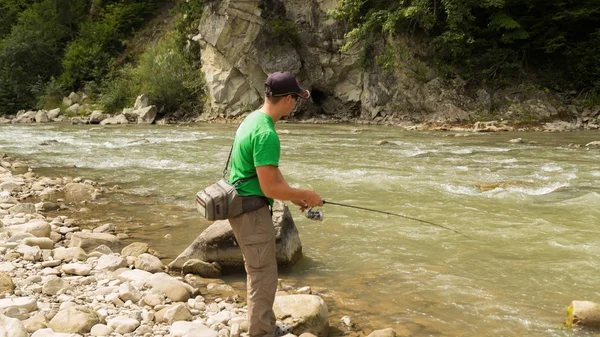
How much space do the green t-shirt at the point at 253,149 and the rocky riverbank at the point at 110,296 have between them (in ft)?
3.58

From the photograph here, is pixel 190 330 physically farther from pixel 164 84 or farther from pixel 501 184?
pixel 164 84

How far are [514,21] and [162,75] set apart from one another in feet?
67.7

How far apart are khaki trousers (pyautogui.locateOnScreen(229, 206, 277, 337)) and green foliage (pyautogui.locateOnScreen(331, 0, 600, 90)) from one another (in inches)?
886

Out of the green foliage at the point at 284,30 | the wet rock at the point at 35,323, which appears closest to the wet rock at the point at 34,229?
the wet rock at the point at 35,323

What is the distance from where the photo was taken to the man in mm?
3135

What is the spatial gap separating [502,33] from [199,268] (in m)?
25.6

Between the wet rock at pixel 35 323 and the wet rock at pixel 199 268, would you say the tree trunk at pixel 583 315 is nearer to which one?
the wet rock at pixel 199 268

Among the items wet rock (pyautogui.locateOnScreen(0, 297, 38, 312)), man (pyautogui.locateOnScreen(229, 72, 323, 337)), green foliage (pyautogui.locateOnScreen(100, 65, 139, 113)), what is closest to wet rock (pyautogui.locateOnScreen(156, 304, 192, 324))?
man (pyautogui.locateOnScreen(229, 72, 323, 337))

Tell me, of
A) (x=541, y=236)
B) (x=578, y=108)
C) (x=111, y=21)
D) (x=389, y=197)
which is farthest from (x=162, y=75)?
(x=541, y=236)

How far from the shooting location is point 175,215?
7.70m

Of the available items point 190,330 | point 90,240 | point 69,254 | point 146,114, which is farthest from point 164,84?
point 190,330

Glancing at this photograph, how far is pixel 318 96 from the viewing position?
3312 centimetres

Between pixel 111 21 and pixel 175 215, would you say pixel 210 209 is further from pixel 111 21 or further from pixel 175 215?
pixel 111 21

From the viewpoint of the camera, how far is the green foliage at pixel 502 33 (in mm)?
24797
